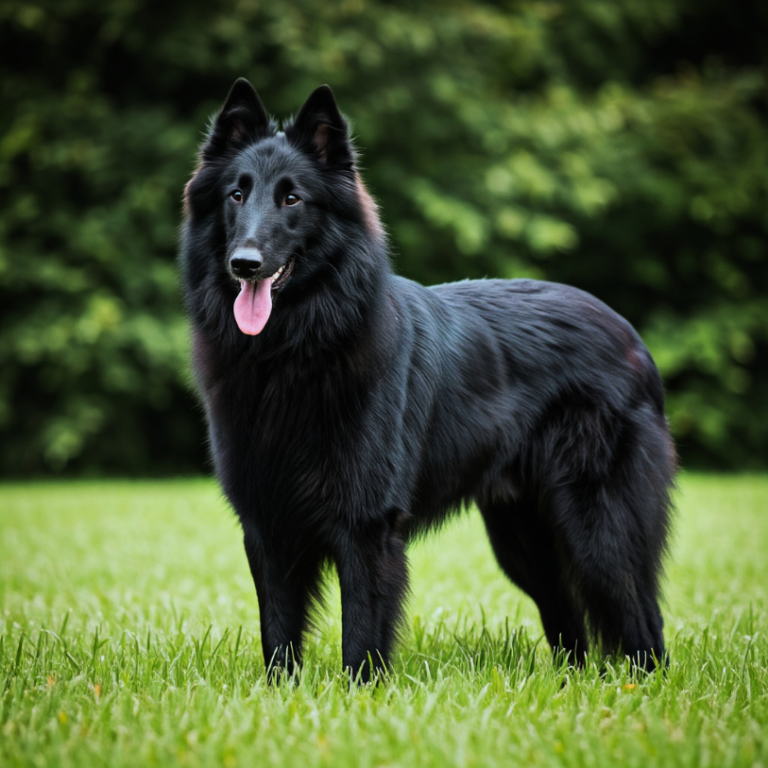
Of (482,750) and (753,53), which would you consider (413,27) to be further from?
(482,750)

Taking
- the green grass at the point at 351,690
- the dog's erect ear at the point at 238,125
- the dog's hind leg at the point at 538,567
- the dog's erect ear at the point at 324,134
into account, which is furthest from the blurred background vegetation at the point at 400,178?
the dog's erect ear at the point at 324,134

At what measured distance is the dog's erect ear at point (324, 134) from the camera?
300 centimetres

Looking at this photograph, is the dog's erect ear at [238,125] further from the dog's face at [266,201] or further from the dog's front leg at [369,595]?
the dog's front leg at [369,595]

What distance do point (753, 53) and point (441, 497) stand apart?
1601cm

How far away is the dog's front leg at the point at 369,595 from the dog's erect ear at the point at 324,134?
136 centimetres

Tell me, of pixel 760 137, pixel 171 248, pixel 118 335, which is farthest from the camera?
pixel 760 137

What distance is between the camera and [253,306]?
277 cm

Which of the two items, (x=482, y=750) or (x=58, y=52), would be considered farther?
(x=58, y=52)

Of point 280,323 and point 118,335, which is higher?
point 280,323

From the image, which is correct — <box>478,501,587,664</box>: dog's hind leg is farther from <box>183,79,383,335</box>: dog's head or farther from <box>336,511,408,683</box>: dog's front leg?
<box>183,79,383,335</box>: dog's head

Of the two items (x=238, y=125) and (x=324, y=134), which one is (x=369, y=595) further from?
(x=238, y=125)

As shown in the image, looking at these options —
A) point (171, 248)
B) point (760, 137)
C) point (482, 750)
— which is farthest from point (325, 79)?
point (482, 750)

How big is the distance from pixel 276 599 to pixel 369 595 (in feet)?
1.23

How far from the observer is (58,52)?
12.5 metres
